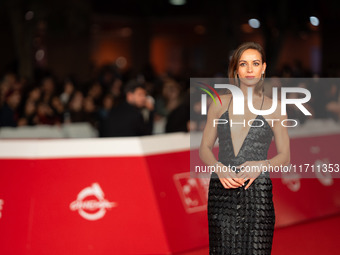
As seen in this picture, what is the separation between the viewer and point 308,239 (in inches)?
271

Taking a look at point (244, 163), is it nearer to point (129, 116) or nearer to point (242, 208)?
point (242, 208)

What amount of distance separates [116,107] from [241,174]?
4.63 meters

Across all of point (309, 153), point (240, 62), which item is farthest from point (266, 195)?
point (309, 153)

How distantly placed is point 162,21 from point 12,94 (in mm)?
26513

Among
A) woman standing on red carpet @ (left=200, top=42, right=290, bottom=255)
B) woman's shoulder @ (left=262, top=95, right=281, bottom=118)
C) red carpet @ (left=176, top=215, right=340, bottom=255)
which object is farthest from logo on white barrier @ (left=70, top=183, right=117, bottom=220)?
A: woman's shoulder @ (left=262, top=95, right=281, bottom=118)

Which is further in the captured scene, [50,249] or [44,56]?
[44,56]

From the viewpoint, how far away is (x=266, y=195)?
3523mm

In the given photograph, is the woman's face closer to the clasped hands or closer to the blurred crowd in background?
the clasped hands

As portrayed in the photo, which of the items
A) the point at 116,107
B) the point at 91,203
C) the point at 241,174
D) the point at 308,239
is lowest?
the point at 308,239

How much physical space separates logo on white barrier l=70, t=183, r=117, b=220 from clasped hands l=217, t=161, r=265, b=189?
8.81 feet

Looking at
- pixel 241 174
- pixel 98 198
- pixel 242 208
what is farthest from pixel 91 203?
pixel 241 174

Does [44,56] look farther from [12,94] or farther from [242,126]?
[242,126]

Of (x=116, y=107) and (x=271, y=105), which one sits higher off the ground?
(x=116, y=107)

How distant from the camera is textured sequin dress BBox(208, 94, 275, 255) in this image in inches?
136
